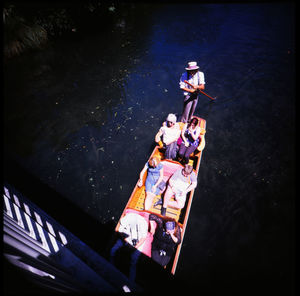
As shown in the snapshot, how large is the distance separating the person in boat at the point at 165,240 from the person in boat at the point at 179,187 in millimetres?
636

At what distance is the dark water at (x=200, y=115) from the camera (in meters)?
4.31

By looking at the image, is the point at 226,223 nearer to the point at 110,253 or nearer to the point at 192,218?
the point at 192,218

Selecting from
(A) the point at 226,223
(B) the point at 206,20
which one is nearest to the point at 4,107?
(A) the point at 226,223

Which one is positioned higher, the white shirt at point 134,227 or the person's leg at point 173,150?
the person's leg at point 173,150

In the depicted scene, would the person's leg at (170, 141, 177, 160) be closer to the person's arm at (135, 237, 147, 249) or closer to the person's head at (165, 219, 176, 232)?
the person's head at (165, 219, 176, 232)

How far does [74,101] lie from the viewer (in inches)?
332

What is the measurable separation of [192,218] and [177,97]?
606 centimetres

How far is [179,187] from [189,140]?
1462mm

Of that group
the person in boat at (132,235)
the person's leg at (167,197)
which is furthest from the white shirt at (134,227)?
the person's leg at (167,197)

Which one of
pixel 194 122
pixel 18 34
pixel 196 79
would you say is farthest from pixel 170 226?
pixel 18 34

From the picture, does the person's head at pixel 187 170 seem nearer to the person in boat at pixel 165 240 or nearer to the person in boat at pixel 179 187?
the person in boat at pixel 179 187

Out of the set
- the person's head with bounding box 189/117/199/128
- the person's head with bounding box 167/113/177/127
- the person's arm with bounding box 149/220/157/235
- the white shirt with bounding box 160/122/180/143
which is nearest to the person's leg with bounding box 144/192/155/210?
the person's arm with bounding box 149/220/157/235

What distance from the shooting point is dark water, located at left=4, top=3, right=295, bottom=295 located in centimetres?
431

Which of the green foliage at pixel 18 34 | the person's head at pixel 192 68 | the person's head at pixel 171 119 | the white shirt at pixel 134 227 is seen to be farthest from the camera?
the green foliage at pixel 18 34
